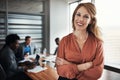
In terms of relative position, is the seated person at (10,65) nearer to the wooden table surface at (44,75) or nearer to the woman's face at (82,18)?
the wooden table surface at (44,75)

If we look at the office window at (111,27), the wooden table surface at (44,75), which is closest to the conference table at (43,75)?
the wooden table surface at (44,75)

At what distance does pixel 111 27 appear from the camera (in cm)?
407

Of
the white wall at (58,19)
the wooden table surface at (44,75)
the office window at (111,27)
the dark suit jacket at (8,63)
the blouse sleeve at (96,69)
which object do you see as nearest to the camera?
the blouse sleeve at (96,69)

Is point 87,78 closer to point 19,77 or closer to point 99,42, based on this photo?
point 99,42

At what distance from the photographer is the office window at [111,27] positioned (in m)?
3.89

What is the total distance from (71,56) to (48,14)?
15.2 ft

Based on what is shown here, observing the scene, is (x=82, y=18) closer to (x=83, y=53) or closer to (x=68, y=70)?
(x=83, y=53)

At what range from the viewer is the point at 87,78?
1.23m

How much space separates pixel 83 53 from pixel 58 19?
4677mm

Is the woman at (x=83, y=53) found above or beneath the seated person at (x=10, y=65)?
above

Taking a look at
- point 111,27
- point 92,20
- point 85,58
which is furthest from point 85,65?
point 111,27

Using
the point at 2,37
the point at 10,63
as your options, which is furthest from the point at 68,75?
the point at 2,37

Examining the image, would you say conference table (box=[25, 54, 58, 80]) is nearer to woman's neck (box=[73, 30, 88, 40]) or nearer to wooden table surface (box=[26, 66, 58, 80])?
wooden table surface (box=[26, 66, 58, 80])

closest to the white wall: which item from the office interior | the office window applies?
the office interior
